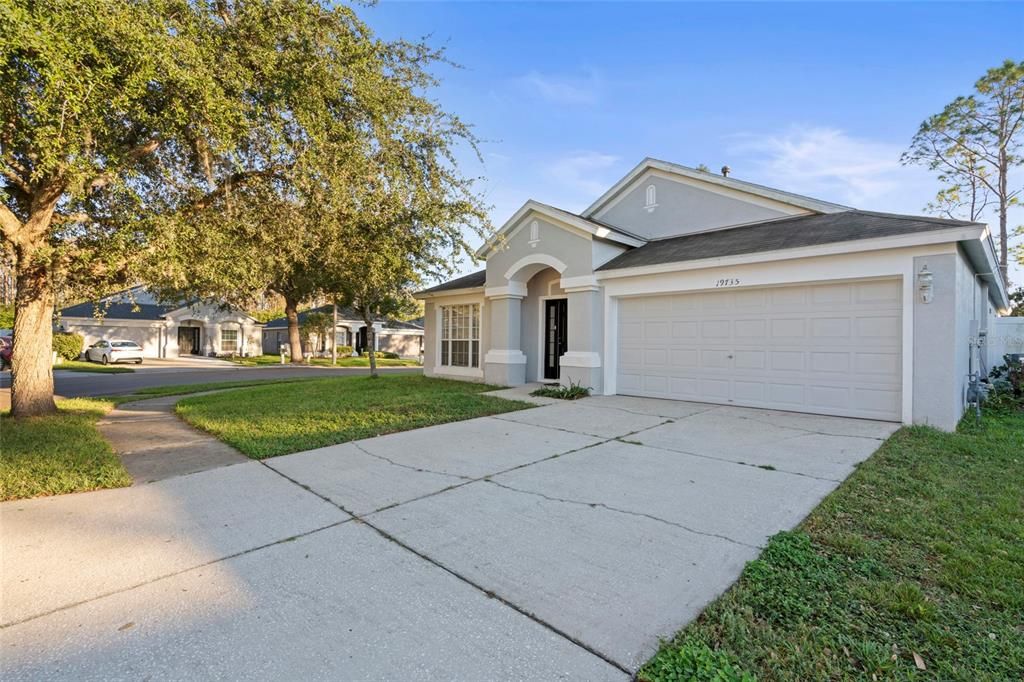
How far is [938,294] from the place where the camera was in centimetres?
696

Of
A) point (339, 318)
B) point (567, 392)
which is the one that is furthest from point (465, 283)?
point (339, 318)

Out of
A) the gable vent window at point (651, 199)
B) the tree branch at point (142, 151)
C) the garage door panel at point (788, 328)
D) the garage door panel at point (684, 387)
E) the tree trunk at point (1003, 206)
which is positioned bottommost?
the garage door panel at point (684, 387)

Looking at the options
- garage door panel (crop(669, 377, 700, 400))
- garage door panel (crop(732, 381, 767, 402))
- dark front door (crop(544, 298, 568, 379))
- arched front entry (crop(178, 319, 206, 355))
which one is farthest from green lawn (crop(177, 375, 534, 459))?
arched front entry (crop(178, 319, 206, 355))

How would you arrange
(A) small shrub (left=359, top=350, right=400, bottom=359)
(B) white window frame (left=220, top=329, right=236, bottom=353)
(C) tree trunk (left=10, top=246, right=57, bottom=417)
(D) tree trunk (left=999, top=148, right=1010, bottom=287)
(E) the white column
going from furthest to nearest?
1. (A) small shrub (left=359, top=350, right=400, bottom=359)
2. (B) white window frame (left=220, top=329, right=236, bottom=353)
3. (D) tree trunk (left=999, top=148, right=1010, bottom=287)
4. (E) the white column
5. (C) tree trunk (left=10, top=246, right=57, bottom=417)

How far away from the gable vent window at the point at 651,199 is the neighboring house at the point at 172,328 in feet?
83.7

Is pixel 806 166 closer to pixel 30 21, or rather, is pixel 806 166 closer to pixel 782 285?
pixel 782 285

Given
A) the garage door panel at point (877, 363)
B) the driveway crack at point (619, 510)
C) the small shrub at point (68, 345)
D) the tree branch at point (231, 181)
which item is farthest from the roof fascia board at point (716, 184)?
the small shrub at point (68, 345)

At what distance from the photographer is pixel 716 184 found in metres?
12.5

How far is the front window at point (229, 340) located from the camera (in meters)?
36.5

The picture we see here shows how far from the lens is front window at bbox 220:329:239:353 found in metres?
36.5

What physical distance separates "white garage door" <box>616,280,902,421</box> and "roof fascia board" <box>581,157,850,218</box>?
156 inches

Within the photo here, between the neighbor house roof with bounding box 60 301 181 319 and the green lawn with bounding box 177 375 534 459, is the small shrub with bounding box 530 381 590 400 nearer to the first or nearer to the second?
the green lawn with bounding box 177 375 534 459

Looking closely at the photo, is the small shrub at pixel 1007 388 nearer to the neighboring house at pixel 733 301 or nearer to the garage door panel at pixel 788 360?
the neighboring house at pixel 733 301

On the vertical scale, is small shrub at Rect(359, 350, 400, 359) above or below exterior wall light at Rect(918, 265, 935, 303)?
below
